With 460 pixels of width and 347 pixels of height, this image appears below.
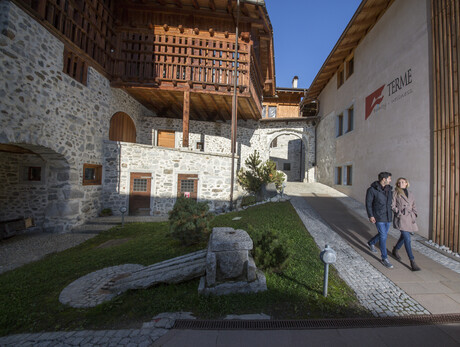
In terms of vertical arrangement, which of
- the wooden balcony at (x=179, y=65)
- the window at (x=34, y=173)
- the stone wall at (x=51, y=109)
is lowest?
the window at (x=34, y=173)

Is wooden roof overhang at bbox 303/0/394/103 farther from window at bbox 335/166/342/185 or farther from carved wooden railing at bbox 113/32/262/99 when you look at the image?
window at bbox 335/166/342/185

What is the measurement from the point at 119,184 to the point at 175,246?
574 centimetres

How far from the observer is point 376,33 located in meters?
7.85

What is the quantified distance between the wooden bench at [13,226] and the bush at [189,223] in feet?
18.8

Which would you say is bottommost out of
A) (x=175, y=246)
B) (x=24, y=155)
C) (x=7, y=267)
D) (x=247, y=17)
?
(x=7, y=267)

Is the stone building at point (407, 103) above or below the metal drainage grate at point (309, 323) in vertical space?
above

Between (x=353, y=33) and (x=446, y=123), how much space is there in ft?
20.6

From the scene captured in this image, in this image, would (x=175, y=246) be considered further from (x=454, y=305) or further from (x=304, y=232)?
A: (x=454, y=305)

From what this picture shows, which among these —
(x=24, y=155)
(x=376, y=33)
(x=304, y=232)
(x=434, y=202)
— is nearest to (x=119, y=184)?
(x=24, y=155)

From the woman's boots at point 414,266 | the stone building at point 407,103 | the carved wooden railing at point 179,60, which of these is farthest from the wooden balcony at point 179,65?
the woman's boots at point 414,266

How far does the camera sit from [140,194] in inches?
365

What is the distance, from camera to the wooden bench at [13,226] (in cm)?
619

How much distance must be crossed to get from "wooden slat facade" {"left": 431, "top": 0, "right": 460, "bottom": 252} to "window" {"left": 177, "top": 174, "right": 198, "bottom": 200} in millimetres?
8344

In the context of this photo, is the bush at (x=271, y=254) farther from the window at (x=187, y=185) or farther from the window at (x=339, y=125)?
the window at (x=339, y=125)
